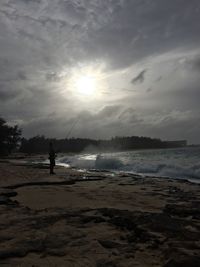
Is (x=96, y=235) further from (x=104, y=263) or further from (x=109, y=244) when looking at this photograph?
(x=104, y=263)

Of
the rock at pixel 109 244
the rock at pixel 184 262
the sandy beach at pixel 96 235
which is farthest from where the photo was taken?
the rock at pixel 109 244

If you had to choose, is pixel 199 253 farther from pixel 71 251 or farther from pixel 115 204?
pixel 115 204

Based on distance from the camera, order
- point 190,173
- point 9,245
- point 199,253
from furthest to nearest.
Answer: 1. point 190,173
2. point 9,245
3. point 199,253

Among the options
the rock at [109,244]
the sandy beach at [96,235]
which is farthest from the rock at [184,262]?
the rock at [109,244]

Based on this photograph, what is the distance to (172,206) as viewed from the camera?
9.12m

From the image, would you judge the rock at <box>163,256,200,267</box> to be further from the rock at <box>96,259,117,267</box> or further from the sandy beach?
the rock at <box>96,259,117,267</box>

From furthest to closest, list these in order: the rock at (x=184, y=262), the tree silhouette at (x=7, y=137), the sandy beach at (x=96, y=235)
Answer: the tree silhouette at (x=7, y=137), the sandy beach at (x=96, y=235), the rock at (x=184, y=262)

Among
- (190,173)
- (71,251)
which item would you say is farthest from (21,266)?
(190,173)

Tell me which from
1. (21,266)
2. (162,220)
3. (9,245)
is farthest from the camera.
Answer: (162,220)

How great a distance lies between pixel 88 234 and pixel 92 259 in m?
1.23

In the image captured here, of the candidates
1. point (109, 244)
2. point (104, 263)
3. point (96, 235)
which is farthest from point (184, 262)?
point (96, 235)

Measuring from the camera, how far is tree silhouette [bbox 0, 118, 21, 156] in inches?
2235

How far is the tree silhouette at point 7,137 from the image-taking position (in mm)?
56781

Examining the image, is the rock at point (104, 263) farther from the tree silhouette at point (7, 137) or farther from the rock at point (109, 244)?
the tree silhouette at point (7, 137)
